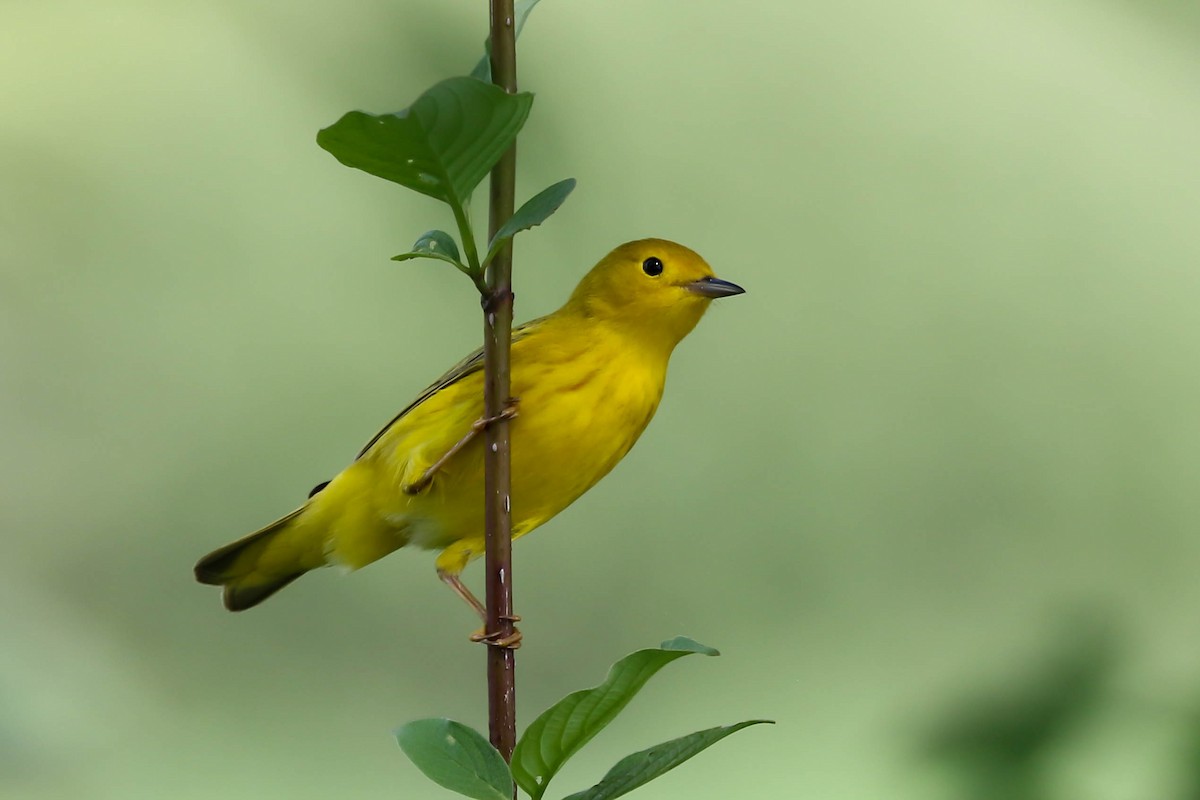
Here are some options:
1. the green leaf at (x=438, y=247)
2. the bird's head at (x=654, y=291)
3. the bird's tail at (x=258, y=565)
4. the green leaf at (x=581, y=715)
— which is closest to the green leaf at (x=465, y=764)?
the green leaf at (x=581, y=715)

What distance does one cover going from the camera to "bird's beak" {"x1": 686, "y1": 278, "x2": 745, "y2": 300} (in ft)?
4.09

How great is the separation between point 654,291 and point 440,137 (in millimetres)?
798

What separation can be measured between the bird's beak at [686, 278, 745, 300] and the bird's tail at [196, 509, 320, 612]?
0.55 meters

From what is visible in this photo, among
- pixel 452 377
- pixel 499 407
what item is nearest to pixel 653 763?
pixel 499 407

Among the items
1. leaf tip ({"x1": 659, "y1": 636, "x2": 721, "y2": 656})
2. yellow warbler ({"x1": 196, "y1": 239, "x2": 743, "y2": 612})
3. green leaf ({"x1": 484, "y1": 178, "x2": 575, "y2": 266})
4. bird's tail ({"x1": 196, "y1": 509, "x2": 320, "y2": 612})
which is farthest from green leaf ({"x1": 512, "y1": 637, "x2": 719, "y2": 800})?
bird's tail ({"x1": 196, "y1": 509, "x2": 320, "y2": 612})

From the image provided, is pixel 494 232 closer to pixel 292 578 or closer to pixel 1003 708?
pixel 292 578

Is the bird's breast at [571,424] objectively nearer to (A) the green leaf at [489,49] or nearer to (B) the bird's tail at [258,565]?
(B) the bird's tail at [258,565]

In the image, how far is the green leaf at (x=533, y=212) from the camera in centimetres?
50

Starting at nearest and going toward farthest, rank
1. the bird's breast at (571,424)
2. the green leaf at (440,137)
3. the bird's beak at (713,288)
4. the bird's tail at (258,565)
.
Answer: the green leaf at (440,137) < the bird's breast at (571,424) < the bird's beak at (713,288) < the bird's tail at (258,565)

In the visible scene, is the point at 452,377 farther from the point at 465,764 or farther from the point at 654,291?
the point at 465,764

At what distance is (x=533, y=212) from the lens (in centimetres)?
51

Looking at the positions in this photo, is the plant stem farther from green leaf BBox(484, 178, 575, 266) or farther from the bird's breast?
the bird's breast

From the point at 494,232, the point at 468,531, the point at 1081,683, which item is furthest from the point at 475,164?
the point at 1081,683

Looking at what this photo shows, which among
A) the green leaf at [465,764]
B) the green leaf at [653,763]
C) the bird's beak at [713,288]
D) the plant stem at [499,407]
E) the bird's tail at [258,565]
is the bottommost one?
the green leaf at [653,763]
